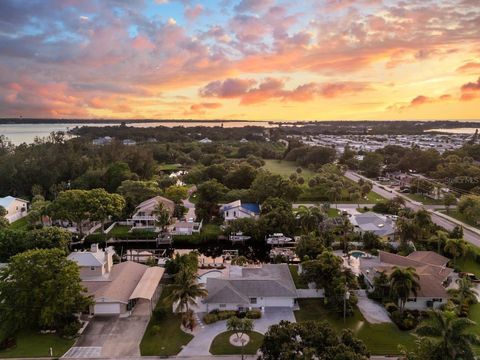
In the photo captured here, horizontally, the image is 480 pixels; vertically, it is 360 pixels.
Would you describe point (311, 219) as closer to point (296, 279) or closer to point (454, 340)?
point (296, 279)

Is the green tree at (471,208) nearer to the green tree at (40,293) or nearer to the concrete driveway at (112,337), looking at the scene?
the concrete driveway at (112,337)

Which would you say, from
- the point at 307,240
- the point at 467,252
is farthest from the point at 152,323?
the point at 467,252

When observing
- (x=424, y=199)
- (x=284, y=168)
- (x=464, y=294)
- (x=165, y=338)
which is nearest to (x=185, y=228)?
(x=165, y=338)

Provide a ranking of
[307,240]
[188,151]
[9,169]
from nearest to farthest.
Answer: [307,240] → [9,169] → [188,151]

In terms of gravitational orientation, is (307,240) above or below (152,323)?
above

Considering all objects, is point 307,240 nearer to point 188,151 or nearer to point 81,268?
point 81,268

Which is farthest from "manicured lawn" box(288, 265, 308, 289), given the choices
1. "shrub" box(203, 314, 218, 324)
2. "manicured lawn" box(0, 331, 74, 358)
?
"manicured lawn" box(0, 331, 74, 358)
